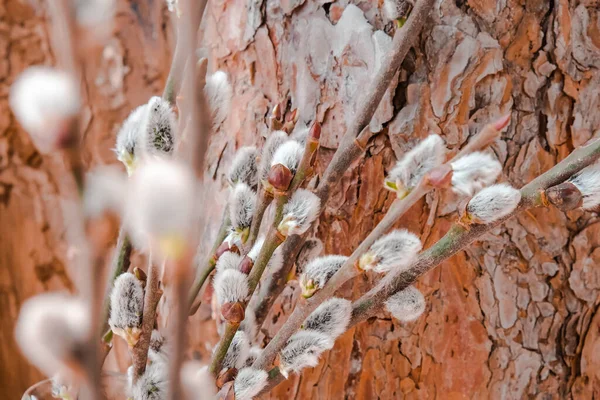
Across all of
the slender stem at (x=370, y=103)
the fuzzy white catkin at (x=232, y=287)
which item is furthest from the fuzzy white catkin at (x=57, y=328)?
the slender stem at (x=370, y=103)

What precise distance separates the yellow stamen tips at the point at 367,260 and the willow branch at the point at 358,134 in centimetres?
8

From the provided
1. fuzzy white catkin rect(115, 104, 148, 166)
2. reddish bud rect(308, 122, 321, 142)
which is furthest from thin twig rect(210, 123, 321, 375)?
fuzzy white catkin rect(115, 104, 148, 166)

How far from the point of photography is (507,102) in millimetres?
533

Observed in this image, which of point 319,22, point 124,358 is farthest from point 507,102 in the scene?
point 124,358

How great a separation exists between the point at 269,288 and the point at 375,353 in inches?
6.5

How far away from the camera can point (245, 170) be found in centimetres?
43

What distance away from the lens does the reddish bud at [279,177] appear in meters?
0.36

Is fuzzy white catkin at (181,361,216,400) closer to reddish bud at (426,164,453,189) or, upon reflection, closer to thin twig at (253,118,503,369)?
thin twig at (253,118,503,369)

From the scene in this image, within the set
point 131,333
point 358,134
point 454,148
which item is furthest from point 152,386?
point 454,148

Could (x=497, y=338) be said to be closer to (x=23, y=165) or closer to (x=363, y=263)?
(x=363, y=263)

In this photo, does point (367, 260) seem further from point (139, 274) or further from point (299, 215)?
point (139, 274)

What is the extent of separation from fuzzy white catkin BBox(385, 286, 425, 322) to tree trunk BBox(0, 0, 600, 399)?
168mm

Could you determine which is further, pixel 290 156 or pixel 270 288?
pixel 270 288

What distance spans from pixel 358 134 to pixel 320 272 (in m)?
0.12
